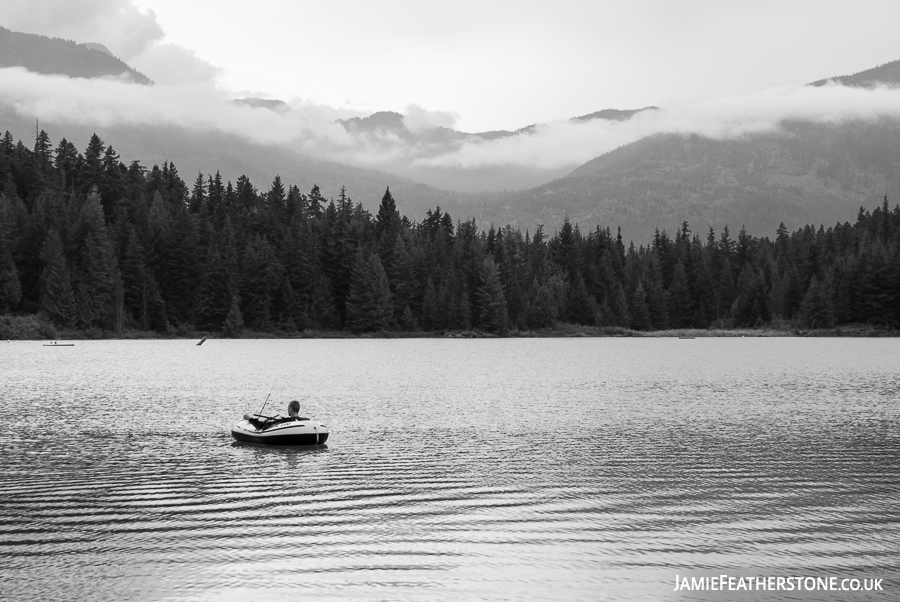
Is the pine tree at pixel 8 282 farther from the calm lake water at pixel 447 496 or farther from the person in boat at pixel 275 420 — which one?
the person in boat at pixel 275 420

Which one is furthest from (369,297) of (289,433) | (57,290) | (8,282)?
(289,433)

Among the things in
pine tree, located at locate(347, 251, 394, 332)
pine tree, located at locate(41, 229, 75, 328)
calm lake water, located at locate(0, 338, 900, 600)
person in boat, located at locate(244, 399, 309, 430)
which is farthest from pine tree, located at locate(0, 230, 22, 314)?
person in boat, located at locate(244, 399, 309, 430)

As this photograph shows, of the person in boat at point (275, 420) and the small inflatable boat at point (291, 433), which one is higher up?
the person in boat at point (275, 420)

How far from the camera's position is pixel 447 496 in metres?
30.1

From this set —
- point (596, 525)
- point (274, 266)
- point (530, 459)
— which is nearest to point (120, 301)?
point (274, 266)

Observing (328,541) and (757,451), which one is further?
(757,451)

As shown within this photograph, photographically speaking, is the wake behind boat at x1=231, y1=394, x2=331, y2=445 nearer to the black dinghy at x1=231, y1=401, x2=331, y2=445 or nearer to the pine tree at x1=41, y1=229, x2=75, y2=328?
the black dinghy at x1=231, y1=401, x2=331, y2=445

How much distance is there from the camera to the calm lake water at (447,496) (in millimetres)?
20953

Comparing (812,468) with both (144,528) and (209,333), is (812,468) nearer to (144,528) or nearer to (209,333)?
(144,528)

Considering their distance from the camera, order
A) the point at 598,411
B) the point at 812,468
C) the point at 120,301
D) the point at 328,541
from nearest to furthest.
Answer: the point at 328,541 → the point at 812,468 → the point at 598,411 → the point at 120,301

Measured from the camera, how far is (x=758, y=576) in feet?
68.3

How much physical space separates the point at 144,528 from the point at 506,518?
10721 millimetres

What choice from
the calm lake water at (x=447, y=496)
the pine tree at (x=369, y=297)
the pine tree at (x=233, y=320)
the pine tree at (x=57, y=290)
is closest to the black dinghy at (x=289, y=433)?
the calm lake water at (x=447, y=496)

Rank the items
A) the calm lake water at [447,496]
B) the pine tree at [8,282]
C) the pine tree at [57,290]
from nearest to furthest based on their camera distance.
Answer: the calm lake water at [447,496]
the pine tree at [8,282]
the pine tree at [57,290]
